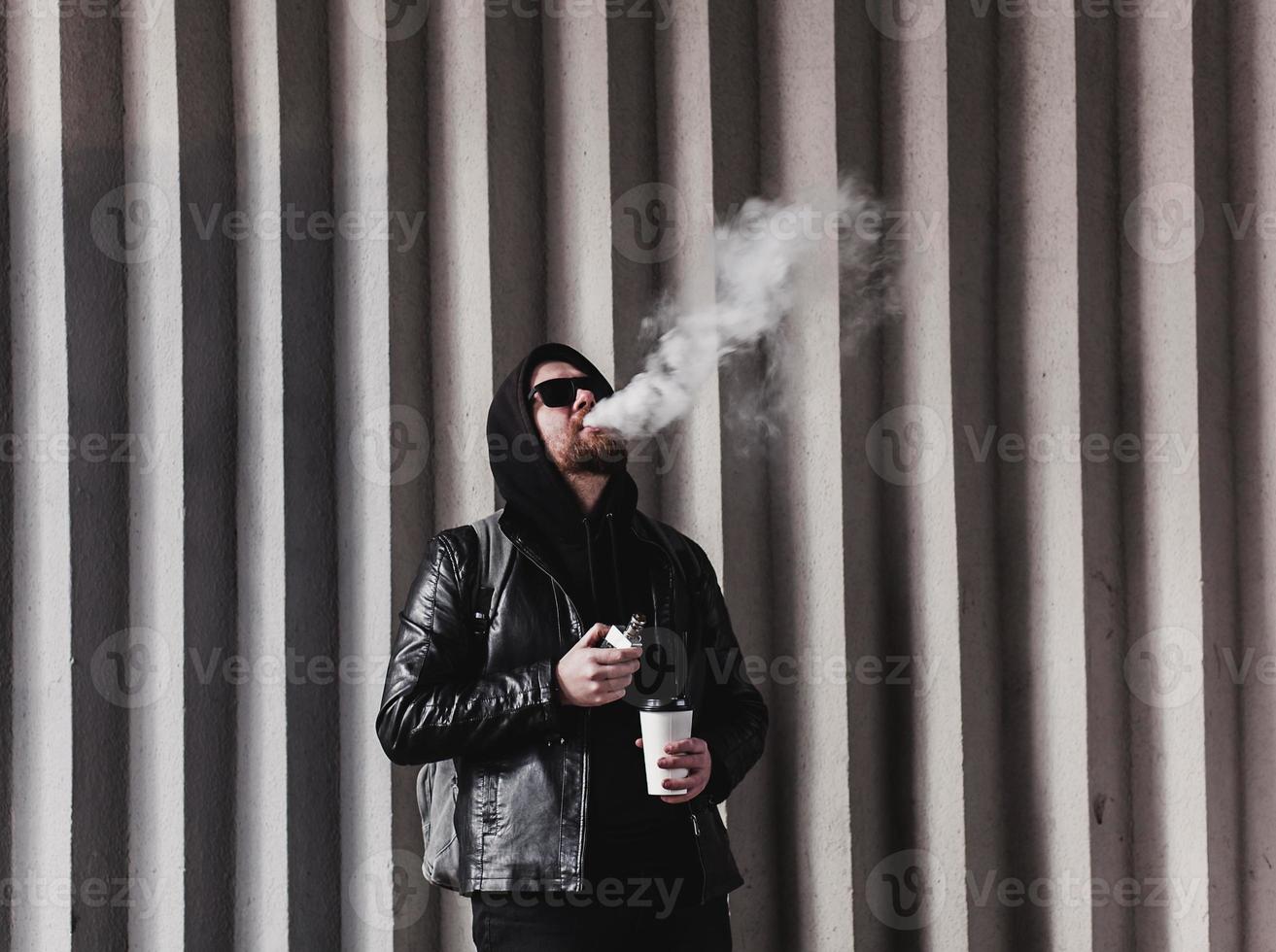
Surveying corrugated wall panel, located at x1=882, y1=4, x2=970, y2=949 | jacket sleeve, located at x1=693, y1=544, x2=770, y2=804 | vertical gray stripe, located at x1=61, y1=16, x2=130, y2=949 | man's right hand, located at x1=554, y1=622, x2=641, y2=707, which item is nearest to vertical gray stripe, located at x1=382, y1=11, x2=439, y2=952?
vertical gray stripe, located at x1=61, y1=16, x2=130, y2=949

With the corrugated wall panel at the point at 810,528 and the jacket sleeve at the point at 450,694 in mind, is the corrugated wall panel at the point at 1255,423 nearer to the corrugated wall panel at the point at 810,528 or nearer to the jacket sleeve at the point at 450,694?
the corrugated wall panel at the point at 810,528

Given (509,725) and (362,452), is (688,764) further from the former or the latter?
(362,452)

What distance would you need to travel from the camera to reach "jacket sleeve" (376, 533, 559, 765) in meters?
1.67

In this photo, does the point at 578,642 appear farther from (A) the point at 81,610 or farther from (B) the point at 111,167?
(B) the point at 111,167

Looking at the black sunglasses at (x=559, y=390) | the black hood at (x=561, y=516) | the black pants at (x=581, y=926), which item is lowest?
the black pants at (x=581, y=926)

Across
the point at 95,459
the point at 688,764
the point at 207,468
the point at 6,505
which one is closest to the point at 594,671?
the point at 688,764

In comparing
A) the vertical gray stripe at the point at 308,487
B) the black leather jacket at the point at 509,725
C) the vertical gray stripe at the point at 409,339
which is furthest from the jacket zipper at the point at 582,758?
the vertical gray stripe at the point at 308,487

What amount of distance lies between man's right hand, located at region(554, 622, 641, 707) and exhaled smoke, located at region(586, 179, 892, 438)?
1.11 metres

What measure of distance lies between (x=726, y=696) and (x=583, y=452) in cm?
58

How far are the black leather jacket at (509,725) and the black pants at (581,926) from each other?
5 centimetres

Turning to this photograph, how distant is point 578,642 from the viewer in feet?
5.53

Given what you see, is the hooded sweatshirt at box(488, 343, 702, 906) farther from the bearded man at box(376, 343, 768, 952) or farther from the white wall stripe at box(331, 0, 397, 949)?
the white wall stripe at box(331, 0, 397, 949)

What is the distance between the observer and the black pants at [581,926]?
1.68 m

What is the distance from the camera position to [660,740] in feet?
5.43
